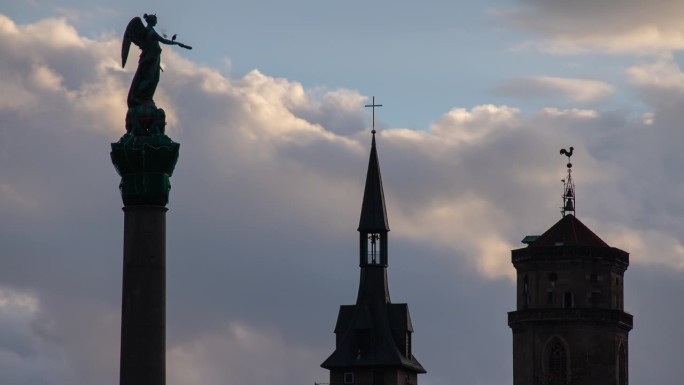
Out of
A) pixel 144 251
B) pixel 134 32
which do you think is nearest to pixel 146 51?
pixel 134 32

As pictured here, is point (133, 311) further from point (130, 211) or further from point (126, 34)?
point (126, 34)

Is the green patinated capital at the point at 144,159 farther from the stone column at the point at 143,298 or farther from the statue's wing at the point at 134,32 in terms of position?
the statue's wing at the point at 134,32

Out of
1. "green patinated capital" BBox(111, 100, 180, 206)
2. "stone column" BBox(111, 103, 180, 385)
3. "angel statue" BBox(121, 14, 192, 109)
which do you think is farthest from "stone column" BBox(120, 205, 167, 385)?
"angel statue" BBox(121, 14, 192, 109)

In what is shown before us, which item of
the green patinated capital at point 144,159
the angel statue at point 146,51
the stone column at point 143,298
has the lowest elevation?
the stone column at point 143,298

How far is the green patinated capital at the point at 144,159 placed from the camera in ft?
403

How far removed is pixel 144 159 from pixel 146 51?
5.88 m

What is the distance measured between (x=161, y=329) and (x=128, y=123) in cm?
987

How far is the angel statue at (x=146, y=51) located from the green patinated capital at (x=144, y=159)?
144 centimetres

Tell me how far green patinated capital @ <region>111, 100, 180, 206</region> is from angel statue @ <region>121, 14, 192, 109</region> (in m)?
1.44

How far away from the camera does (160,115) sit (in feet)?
412

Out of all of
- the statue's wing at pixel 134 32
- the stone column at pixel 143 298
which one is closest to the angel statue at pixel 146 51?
the statue's wing at pixel 134 32

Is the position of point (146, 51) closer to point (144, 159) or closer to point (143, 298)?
point (144, 159)

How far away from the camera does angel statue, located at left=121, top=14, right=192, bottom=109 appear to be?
126375 mm

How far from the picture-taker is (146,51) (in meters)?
127
